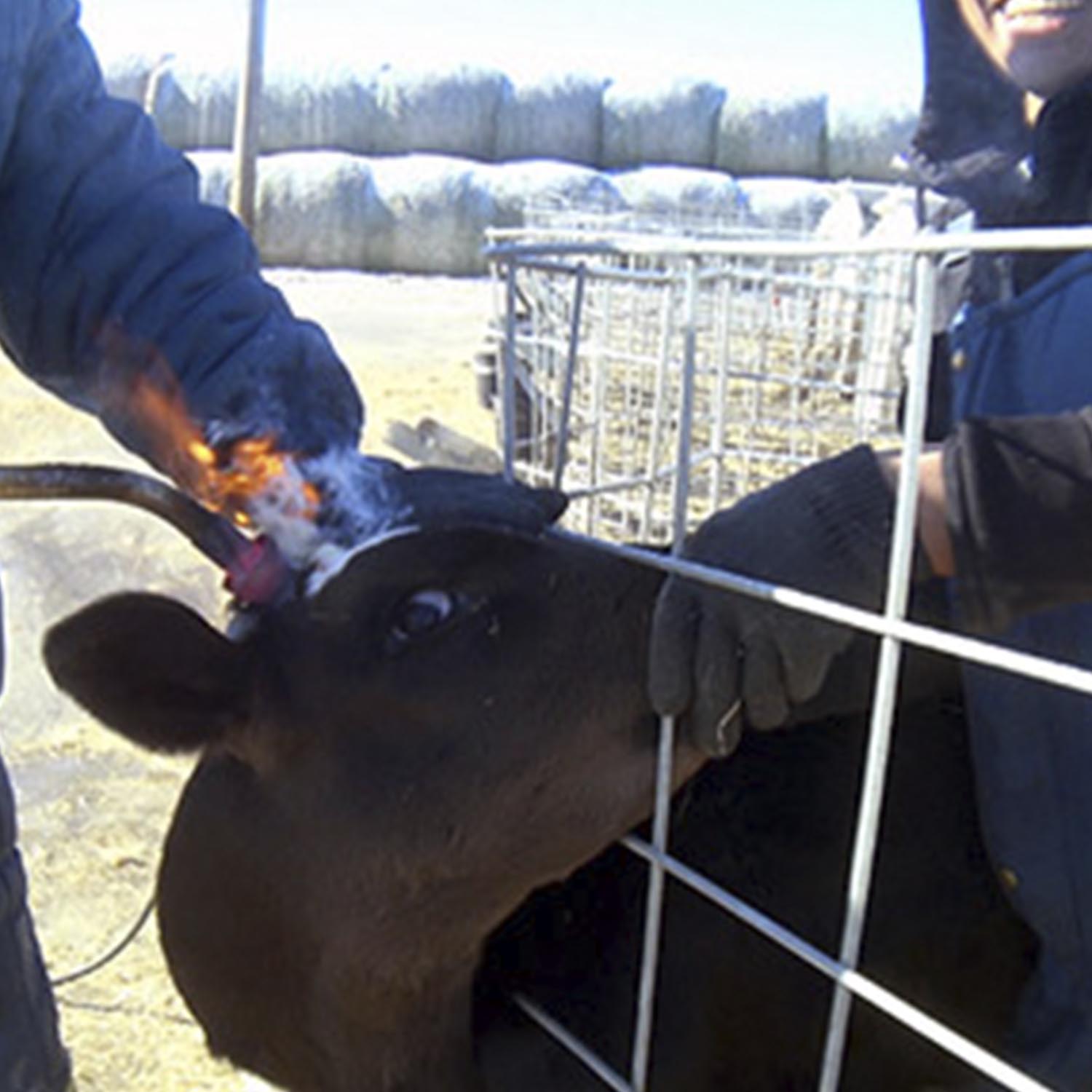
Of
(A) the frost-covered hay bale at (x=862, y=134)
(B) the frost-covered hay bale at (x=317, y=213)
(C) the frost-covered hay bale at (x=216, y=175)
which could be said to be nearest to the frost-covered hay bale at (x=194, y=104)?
(C) the frost-covered hay bale at (x=216, y=175)

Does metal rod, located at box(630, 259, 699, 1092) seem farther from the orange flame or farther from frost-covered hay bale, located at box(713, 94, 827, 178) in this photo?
frost-covered hay bale, located at box(713, 94, 827, 178)

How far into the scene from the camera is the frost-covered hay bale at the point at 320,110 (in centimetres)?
2464

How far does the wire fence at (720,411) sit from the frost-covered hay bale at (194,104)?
1861 cm

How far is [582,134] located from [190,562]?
72.4 ft

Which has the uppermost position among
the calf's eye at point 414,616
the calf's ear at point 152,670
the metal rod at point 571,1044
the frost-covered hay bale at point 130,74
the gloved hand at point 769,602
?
the frost-covered hay bale at point 130,74

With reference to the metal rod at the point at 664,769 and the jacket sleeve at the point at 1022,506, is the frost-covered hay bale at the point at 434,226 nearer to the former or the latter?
the metal rod at the point at 664,769

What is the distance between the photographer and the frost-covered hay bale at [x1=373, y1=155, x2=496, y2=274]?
2152 centimetres

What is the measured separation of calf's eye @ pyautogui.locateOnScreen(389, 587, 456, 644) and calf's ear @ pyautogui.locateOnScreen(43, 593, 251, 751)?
0.19m

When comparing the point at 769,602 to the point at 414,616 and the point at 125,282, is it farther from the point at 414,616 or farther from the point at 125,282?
the point at 125,282

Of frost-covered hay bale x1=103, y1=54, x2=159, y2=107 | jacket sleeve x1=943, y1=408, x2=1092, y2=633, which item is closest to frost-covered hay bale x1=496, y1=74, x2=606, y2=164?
frost-covered hay bale x1=103, y1=54, x2=159, y2=107

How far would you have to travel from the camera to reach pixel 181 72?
2428 cm

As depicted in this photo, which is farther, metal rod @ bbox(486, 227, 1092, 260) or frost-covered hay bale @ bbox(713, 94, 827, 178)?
frost-covered hay bale @ bbox(713, 94, 827, 178)

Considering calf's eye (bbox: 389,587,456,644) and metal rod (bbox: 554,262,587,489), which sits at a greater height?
metal rod (bbox: 554,262,587,489)

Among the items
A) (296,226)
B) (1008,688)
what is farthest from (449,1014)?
(296,226)
